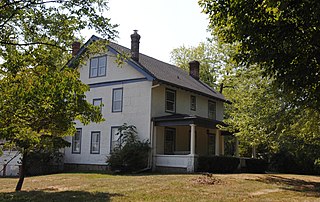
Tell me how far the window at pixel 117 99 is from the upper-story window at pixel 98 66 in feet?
5.65

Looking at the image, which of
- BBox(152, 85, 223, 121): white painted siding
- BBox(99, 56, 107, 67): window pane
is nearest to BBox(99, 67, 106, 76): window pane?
BBox(99, 56, 107, 67): window pane

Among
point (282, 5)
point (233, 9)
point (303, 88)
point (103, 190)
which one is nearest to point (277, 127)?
point (103, 190)

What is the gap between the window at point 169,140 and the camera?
24.1 meters

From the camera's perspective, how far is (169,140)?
24.4 metres

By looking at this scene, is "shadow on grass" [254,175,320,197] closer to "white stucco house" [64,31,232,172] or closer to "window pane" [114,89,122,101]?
"white stucco house" [64,31,232,172]

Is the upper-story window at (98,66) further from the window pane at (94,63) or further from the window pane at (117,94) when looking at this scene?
the window pane at (117,94)

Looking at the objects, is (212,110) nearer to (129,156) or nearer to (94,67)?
(94,67)

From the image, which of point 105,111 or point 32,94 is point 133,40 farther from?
point 32,94

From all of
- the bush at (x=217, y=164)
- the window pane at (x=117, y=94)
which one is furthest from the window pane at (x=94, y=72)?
the bush at (x=217, y=164)

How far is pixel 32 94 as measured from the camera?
9.99 meters

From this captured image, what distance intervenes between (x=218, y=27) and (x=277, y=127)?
1051 cm

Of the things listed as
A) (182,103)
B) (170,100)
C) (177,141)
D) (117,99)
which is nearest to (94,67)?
(117,99)

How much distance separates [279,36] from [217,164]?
16528 mm

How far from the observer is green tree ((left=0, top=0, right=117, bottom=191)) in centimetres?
1030
